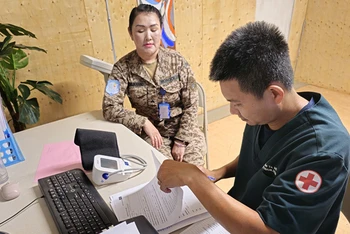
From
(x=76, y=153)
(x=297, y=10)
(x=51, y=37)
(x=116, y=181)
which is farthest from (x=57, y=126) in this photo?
(x=297, y=10)

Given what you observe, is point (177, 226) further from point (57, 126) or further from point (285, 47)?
point (57, 126)

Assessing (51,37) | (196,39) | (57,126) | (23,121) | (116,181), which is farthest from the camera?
(196,39)

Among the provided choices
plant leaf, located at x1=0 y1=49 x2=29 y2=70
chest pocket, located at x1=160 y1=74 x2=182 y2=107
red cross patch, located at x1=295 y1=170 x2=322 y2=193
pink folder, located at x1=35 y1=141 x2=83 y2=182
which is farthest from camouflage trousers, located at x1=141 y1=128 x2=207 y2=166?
red cross patch, located at x1=295 y1=170 x2=322 y2=193

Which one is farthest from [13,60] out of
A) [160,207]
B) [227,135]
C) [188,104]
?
[227,135]

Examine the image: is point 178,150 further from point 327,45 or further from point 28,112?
point 327,45

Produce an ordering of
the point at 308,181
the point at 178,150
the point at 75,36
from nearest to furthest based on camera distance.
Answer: the point at 308,181 → the point at 178,150 → the point at 75,36

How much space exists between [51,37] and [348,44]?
10.5 feet

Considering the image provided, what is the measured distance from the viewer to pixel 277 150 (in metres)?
0.84

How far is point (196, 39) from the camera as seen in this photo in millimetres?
2779

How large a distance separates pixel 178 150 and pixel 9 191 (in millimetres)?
932

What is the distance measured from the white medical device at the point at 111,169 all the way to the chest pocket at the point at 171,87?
0.72 metres

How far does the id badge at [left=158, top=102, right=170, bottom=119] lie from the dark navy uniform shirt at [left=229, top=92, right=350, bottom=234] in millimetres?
987

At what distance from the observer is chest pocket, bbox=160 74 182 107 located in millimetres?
1730

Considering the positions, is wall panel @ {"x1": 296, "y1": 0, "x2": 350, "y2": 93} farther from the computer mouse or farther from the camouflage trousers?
the computer mouse
